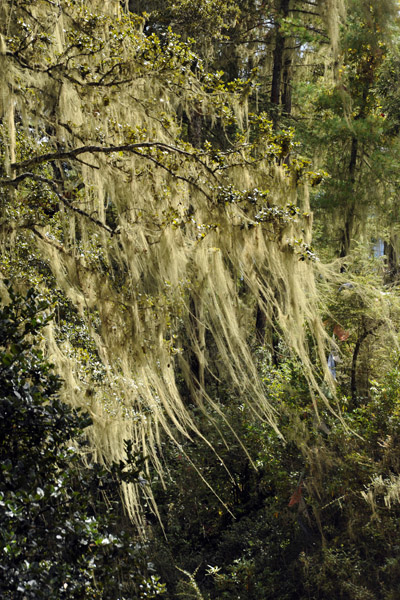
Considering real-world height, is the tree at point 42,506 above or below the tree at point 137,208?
below

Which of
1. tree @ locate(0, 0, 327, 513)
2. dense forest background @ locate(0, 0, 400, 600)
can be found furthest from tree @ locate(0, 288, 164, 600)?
tree @ locate(0, 0, 327, 513)

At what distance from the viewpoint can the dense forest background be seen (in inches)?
130

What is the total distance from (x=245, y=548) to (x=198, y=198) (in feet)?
14.6

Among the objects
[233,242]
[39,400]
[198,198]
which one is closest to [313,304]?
[233,242]

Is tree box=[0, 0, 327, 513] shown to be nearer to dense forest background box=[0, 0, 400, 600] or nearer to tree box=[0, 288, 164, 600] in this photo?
dense forest background box=[0, 0, 400, 600]

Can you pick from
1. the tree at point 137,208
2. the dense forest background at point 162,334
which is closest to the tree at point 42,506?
the dense forest background at point 162,334

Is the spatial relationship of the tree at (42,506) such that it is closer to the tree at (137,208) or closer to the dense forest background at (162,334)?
the dense forest background at (162,334)

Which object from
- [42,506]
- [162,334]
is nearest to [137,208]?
[162,334]

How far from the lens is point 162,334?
502 cm

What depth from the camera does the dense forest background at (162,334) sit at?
10.8 feet

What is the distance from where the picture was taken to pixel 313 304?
4867 millimetres

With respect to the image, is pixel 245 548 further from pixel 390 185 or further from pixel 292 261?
pixel 390 185

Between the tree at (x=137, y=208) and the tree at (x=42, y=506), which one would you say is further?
the tree at (x=137, y=208)

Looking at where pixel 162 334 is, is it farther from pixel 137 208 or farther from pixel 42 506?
pixel 42 506
